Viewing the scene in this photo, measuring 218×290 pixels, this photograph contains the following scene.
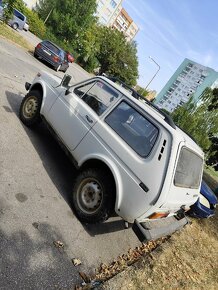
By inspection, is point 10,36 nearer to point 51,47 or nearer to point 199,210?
point 51,47

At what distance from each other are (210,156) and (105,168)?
11495mm

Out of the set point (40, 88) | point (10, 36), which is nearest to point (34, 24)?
point (10, 36)

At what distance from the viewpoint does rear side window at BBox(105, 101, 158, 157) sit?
14.5ft

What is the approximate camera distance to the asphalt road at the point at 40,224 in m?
3.35

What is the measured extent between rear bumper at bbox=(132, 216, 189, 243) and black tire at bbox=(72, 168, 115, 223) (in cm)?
53

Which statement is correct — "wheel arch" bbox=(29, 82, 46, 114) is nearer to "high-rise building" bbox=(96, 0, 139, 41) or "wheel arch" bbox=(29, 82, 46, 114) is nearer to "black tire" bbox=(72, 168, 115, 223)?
"black tire" bbox=(72, 168, 115, 223)

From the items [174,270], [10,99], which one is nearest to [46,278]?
[174,270]

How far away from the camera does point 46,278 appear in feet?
11.0

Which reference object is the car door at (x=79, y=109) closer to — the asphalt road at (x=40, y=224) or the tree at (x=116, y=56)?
the asphalt road at (x=40, y=224)

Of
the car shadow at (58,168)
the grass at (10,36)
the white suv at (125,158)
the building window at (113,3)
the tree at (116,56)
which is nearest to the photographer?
the white suv at (125,158)

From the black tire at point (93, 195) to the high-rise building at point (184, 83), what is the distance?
3986 inches

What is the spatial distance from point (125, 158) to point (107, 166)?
1.15ft

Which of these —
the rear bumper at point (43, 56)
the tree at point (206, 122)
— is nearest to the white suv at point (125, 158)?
the tree at point (206, 122)

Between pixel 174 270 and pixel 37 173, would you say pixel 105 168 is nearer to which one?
pixel 37 173
